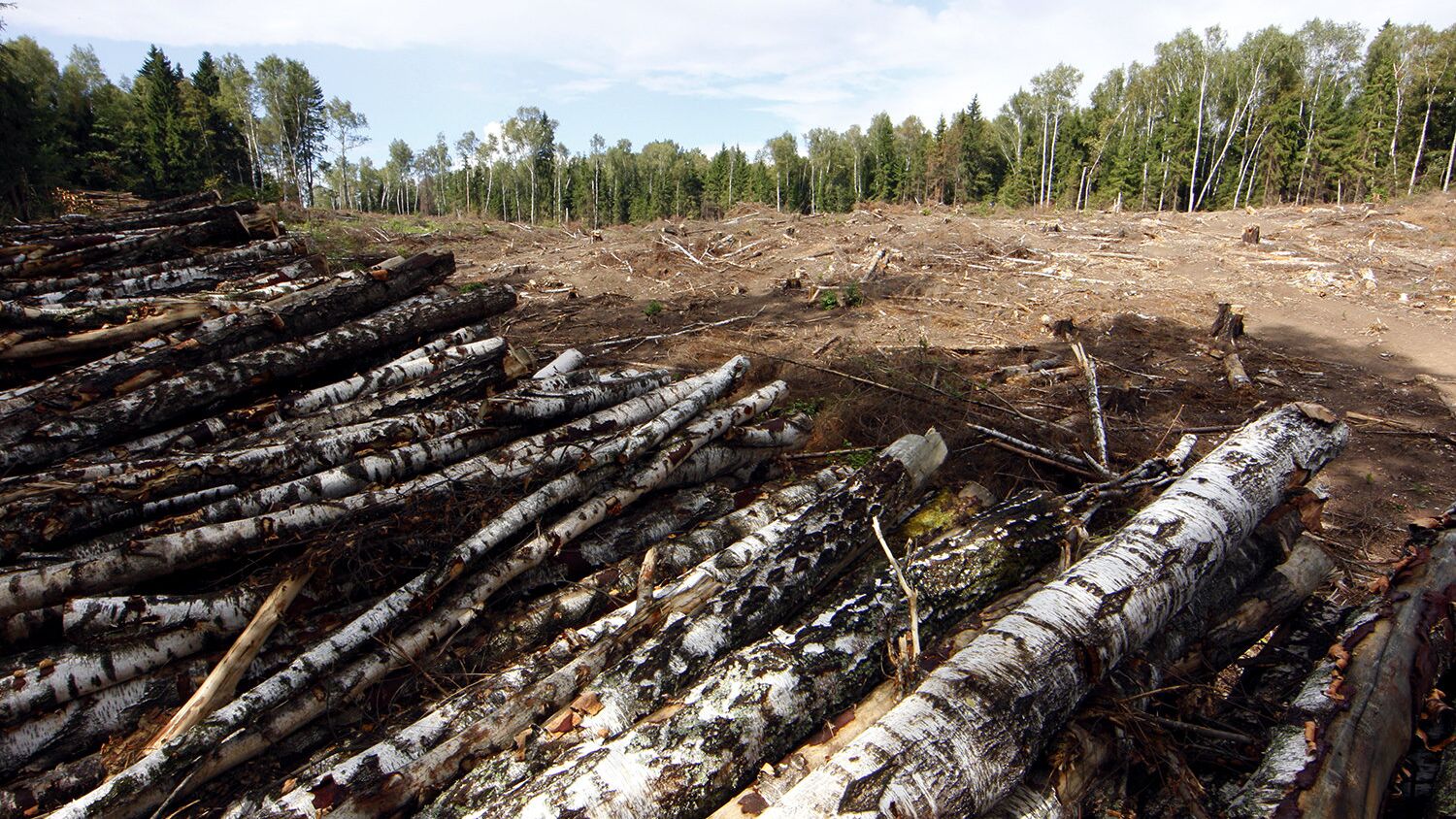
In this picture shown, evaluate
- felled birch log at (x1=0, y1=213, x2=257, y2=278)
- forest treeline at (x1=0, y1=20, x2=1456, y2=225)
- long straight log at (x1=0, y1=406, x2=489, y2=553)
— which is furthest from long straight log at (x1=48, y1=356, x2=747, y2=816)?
forest treeline at (x1=0, y1=20, x2=1456, y2=225)

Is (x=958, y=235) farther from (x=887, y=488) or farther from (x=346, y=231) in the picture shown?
(x=346, y=231)

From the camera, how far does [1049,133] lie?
5197 cm

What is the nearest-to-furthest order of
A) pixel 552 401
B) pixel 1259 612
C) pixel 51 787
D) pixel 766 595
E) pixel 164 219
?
pixel 51 787
pixel 766 595
pixel 1259 612
pixel 552 401
pixel 164 219

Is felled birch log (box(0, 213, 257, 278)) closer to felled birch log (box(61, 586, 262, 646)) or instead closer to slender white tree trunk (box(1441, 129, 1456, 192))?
felled birch log (box(61, 586, 262, 646))

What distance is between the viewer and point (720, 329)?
35.2 feet

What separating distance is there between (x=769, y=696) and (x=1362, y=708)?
201 centimetres

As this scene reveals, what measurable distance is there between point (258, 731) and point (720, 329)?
8702 millimetres

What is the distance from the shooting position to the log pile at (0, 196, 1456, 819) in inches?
86.4

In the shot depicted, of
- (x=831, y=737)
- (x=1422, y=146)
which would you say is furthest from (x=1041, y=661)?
(x=1422, y=146)

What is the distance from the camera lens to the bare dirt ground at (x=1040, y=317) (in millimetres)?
6180

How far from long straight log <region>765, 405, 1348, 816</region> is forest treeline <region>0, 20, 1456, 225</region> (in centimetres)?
2915

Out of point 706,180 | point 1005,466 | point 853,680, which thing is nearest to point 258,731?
point 853,680

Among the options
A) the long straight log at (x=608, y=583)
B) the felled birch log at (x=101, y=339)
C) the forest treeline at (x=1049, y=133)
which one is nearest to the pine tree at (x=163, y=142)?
the forest treeline at (x=1049, y=133)

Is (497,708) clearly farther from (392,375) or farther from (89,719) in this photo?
(392,375)
